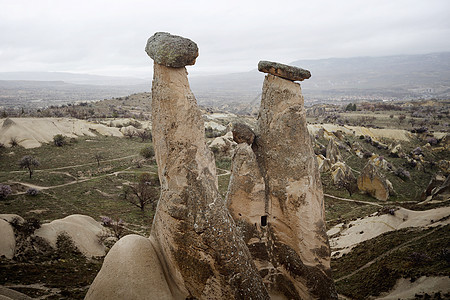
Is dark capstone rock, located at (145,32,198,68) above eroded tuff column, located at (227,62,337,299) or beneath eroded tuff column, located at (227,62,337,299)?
above

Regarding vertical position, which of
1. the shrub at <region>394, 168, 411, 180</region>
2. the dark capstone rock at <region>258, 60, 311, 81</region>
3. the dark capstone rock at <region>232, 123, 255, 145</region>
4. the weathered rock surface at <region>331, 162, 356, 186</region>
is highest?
the dark capstone rock at <region>258, 60, 311, 81</region>

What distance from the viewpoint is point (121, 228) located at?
71.9ft

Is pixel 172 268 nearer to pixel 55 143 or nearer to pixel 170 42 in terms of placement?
pixel 170 42

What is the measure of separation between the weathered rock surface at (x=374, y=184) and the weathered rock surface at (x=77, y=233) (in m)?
28.9

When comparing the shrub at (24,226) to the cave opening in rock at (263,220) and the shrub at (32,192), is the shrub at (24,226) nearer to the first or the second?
the shrub at (32,192)

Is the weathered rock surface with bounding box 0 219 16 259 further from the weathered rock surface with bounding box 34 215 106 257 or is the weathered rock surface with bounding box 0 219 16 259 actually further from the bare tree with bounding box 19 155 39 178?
the bare tree with bounding box 19 155 39 178

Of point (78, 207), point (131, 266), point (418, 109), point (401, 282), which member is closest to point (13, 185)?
point (78, 207)

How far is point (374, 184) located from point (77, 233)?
30606mm

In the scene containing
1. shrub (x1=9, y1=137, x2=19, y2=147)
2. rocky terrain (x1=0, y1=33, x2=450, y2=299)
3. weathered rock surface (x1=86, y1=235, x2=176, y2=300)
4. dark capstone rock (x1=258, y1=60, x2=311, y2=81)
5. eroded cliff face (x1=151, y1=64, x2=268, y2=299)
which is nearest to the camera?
eroded cliff face (x1=151, y1=64, x2=268, y2=299)

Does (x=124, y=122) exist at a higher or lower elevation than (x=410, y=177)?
higher

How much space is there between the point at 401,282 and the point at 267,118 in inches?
379

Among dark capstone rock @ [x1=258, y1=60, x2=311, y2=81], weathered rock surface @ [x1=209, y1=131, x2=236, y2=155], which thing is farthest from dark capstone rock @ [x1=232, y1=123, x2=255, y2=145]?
weathered rock surface @ [x1=209, y1=131, x2=236, y2=155]

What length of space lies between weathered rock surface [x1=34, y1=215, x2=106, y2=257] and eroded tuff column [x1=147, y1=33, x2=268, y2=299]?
1185cm

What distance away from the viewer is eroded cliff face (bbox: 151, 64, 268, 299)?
7.39 metres
